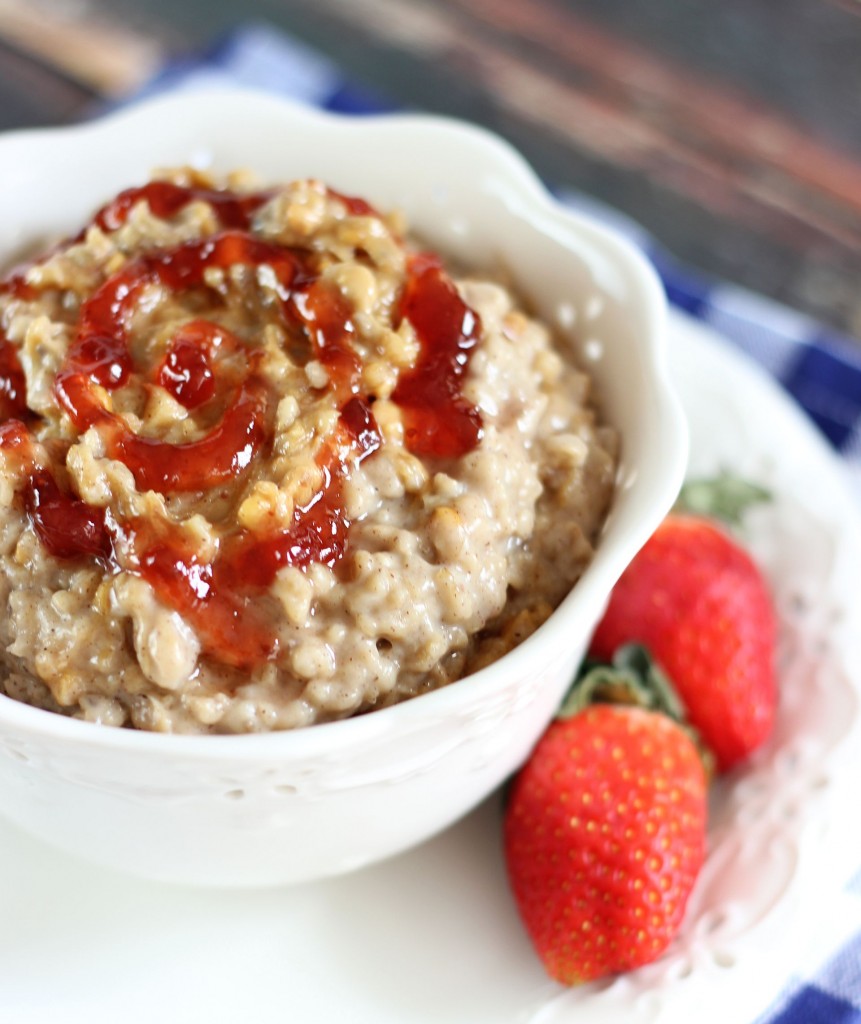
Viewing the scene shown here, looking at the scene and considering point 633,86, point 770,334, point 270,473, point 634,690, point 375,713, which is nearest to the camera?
point 375,713

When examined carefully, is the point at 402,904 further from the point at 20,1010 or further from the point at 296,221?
the point at 296,221

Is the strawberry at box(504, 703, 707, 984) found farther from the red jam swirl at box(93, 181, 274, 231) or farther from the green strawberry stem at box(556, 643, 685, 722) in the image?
the red jam swirl at box(93, 181, 274, 231)

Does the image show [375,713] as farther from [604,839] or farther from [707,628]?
[707,628]

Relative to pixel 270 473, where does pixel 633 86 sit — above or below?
below

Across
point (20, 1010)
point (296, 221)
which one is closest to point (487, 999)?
point (20, 1010)

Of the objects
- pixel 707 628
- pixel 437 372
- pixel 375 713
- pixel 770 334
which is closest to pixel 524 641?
pixel 375 713

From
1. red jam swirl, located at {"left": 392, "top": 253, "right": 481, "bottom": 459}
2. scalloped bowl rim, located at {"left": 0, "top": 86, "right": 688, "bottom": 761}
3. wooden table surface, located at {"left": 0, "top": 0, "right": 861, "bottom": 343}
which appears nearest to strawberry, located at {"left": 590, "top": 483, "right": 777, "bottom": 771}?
scalloped bowl rim, located at {"left": 0, "top": 86, "right": 688, "bottom": 761}

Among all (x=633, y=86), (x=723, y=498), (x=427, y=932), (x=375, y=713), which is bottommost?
(x=427, y=932)

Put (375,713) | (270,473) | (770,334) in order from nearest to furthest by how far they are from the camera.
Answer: (375,713)
(270,473)
(770,334)
